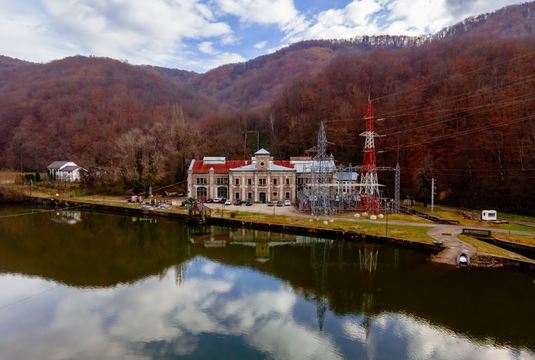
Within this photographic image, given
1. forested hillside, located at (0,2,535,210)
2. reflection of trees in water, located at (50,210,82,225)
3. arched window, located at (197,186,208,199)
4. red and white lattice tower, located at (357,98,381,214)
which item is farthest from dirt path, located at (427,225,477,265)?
reflection of trees in water, located at (50,210,82,225)

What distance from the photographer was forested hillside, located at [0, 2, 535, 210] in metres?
41.1

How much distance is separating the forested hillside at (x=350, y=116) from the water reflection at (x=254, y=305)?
23387 mm

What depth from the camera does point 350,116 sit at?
60906 mm

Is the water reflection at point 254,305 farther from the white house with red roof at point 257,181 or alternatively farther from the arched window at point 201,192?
the arched window at point 201,192

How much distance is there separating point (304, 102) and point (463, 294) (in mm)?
58898

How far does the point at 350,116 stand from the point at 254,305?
49.7m

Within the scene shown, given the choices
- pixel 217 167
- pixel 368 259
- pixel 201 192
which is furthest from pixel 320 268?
pixel 201 192

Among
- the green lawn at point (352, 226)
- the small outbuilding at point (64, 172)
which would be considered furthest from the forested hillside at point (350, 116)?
the green lawn at point (352, 226)

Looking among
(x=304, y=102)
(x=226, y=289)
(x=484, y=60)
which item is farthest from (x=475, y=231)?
(x=304, y=102)

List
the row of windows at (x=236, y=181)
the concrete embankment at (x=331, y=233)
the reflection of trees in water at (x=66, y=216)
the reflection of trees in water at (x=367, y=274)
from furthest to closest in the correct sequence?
the row of windows at (x=236, y=181), the reflection of trees in water at (x=66, y=216), the concrete embankment at (x=331, y=233), the reflection of trees in water at (x=367, y=274)

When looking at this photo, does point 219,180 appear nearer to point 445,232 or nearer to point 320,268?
point 320,268

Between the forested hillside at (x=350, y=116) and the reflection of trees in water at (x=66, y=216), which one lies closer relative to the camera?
the reflection of trees in water at (x=66, y=216)

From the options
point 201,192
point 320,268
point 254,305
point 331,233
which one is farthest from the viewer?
point 201,192

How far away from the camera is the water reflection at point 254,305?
1280 cm
